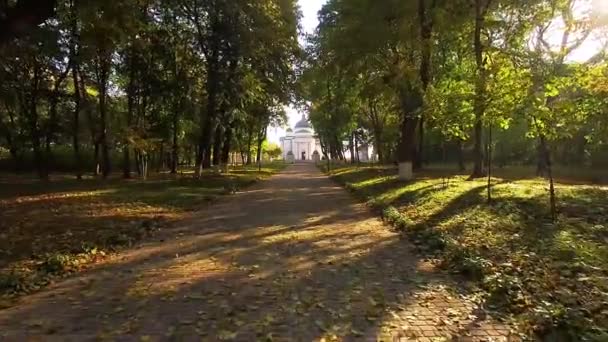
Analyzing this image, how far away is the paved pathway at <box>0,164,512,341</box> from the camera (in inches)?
197

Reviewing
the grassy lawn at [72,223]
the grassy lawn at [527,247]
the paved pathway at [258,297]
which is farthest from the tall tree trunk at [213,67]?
the paved pathway at [258,297]

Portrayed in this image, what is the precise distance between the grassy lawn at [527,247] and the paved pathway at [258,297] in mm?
456

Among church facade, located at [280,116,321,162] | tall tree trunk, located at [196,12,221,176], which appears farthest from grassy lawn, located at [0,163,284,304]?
church facade, located at [280,116,321,162]

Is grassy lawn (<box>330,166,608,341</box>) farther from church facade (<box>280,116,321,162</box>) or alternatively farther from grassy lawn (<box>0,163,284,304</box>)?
church facade (<box>280,116,321,162</box>)

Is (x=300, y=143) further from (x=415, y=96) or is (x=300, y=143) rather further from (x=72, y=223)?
(x=72, y=223)

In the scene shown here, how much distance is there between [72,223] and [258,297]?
7.03 metres

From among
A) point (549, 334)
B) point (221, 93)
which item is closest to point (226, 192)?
point (221, 93)

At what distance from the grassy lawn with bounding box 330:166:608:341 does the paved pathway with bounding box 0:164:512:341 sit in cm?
46

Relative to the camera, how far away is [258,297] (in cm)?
616

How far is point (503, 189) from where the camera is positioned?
50.3ft

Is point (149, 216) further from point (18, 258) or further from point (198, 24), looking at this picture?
point (198, 24)

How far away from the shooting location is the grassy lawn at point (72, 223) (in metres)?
7.62

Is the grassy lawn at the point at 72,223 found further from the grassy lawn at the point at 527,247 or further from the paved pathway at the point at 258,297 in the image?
the grassy lawn at the point at 527,247

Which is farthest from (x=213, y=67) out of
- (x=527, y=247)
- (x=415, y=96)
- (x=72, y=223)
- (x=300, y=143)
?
(x=300, y=143)
